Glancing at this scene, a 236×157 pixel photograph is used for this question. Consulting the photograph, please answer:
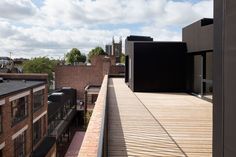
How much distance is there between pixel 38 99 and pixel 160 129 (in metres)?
20.2

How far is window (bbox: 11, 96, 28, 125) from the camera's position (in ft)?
63.9

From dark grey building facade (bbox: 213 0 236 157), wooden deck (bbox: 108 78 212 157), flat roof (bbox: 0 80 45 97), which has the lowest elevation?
wooden deck (bbox: 108 78 212 157)

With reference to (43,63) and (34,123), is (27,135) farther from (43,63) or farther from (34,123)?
(43,63)

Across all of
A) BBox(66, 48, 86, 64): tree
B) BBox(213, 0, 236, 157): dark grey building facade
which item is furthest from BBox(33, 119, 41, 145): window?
BBox(66, 48, 86, 64): tree

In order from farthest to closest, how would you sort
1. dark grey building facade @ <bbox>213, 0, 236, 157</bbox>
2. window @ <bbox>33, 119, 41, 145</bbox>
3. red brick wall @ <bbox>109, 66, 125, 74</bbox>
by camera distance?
1. red brick wall @ <bbox>109, 66, 125, 74</bbox>
2. window @ <bbox>33, 119, 41, 145</bbox>
3. dark grey building facade @ <bbox>213, 0, 236, 157</bbox>

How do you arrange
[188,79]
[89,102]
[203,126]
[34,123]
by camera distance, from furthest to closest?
[89,102] < [34,123] < [188,79] < [203,126]

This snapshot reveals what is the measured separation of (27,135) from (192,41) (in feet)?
41.8

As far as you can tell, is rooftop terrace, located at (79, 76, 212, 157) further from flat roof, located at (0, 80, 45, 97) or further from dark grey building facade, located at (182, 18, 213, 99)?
flat roof, located at (0, 80, 45, 97)

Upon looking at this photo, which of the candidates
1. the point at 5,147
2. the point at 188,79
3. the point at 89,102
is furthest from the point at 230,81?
the point at 89,102

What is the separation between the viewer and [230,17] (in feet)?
7.95

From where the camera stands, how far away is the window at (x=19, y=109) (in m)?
19.5

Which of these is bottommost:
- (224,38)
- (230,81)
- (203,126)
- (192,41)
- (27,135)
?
(27,135)

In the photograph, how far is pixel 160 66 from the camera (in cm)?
1559

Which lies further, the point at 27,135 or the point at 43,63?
the point at 43,63
